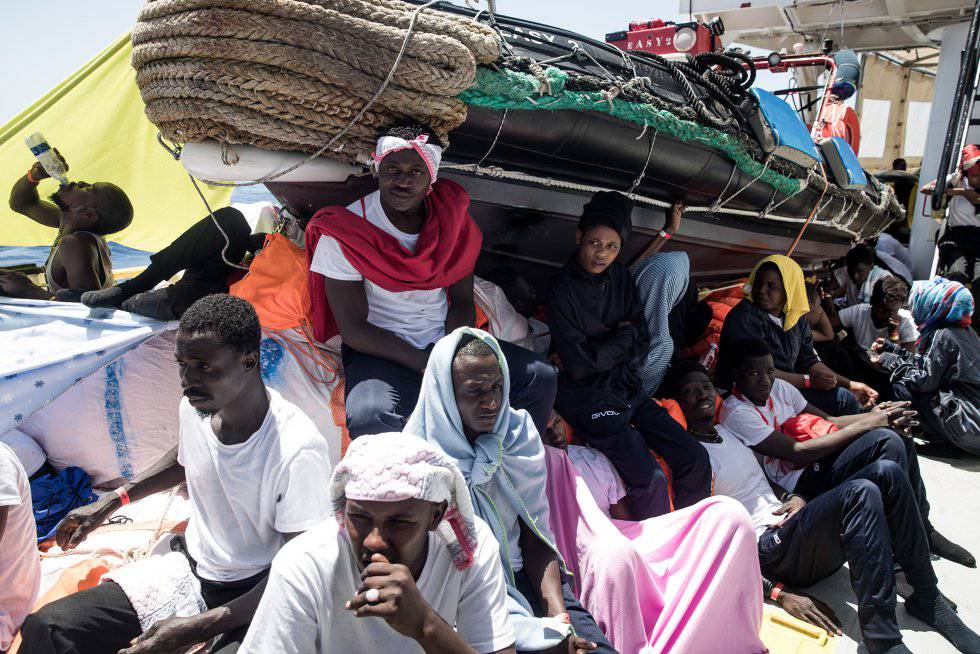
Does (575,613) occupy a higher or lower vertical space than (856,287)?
lower

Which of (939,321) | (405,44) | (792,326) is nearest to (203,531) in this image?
(405,44)

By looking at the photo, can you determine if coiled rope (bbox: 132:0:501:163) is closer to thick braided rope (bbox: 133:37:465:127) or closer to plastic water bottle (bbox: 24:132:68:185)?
thick braided rope (bbox: 133:37:465:127)

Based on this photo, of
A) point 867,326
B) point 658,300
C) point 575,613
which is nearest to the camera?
point 575,613

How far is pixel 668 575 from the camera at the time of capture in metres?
2.13

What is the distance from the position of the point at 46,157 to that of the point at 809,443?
3766mm

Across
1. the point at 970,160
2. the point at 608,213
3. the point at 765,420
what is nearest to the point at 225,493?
the point at 608,213

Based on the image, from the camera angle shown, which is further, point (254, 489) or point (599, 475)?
point (599, 475)

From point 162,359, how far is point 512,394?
1.46 metres

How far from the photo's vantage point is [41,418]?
264 centimetres

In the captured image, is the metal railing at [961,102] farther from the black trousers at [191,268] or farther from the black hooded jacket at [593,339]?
the black trousers at [191,268]

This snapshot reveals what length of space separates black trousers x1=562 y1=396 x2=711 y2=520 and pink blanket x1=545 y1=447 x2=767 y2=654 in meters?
0.41

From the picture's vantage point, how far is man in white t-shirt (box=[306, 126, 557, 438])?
2258 millimetres

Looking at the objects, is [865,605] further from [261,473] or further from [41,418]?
[41,418]

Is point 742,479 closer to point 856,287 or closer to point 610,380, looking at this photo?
point 610,380
